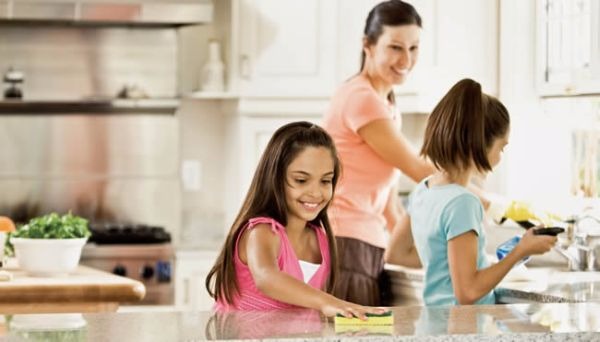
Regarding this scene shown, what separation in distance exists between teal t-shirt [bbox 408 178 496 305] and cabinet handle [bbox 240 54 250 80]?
2020 millimetres

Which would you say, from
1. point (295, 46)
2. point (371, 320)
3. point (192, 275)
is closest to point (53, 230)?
point (192, 275)

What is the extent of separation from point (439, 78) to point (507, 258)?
1.98 metres

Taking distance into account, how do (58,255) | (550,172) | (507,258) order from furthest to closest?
1. (550,172)
2. (58,255)
3. (507,258)

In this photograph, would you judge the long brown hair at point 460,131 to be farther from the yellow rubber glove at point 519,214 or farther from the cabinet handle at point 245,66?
the cabinet handle at point 245,66

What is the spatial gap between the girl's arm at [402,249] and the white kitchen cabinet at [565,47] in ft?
2.98

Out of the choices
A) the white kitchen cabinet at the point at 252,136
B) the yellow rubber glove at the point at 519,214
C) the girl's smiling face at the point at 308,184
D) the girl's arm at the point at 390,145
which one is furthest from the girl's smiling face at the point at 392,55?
the white kitchen cabinet at the point at 252,136

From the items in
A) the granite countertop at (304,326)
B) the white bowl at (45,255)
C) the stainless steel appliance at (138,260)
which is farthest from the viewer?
the stainless steel appliance at (138,260)

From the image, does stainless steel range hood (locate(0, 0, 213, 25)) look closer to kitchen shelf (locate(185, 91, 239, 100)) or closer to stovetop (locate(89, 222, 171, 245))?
kitchen shelf (locate(185, 91, 239, 100))

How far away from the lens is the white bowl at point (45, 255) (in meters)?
3.42

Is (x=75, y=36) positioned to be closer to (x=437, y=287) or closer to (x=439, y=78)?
(x=439, y=78)

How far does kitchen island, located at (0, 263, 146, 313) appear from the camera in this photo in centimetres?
319

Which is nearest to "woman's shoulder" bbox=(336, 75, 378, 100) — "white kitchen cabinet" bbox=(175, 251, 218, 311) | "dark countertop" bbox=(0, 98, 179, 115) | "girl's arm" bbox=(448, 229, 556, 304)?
"girl's arm" bbox=(448, 229, 556, 304)

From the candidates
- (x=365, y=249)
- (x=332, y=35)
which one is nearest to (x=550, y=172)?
(x=332, y=35)

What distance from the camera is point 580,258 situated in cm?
358
